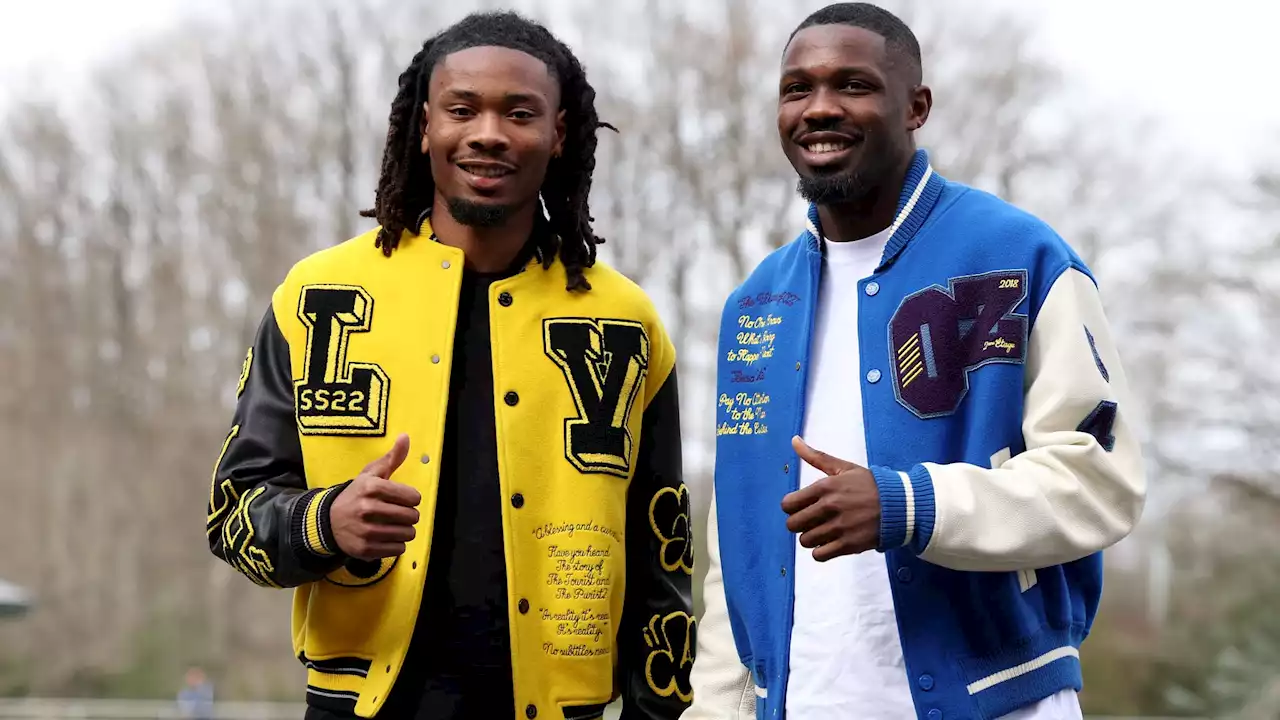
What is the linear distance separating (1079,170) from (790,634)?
1408cm

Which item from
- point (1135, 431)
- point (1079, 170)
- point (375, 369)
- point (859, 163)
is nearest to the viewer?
point (1135, 431)

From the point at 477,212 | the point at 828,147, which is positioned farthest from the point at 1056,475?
the point at 477,212

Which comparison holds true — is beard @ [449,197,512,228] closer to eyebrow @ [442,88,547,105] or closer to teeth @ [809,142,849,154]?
eyebrow @ [442,88,547,105]

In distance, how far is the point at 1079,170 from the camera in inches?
639

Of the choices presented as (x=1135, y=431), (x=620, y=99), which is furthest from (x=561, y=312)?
(x=620, y=99)

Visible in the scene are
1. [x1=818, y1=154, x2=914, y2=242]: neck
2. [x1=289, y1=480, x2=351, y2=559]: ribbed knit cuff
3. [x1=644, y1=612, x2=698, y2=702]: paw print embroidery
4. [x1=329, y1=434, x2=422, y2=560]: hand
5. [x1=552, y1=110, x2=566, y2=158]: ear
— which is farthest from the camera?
[x1=552, y1=110, x2=566, y2=158]: ear

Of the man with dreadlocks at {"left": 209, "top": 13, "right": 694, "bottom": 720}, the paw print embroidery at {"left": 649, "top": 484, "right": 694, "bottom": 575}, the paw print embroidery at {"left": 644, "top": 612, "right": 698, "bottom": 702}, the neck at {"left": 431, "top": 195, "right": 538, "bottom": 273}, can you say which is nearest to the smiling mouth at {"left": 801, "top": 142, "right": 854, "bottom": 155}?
the man with dreadlocks at {"left": 209, "top": 13, "right": 694, "bottom": 720}

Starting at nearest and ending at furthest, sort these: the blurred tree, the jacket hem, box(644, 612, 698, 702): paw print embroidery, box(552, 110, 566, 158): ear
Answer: the jacket hem
box(644, 612, 698, 702): paw print embroidery
box(552, 110, 566, 158): ear
the blurred tree

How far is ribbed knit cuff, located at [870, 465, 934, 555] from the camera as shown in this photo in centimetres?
274

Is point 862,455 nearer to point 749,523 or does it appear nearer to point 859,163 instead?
point 749,523

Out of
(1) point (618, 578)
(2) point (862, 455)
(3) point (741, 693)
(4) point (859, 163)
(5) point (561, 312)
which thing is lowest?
(3) point (741, 693)

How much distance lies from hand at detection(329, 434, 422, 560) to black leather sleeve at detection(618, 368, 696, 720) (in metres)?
0.75

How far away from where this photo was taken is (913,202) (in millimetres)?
3258

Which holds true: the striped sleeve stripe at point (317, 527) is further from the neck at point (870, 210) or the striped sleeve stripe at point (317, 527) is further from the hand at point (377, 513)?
the neck at point (870, 210)
